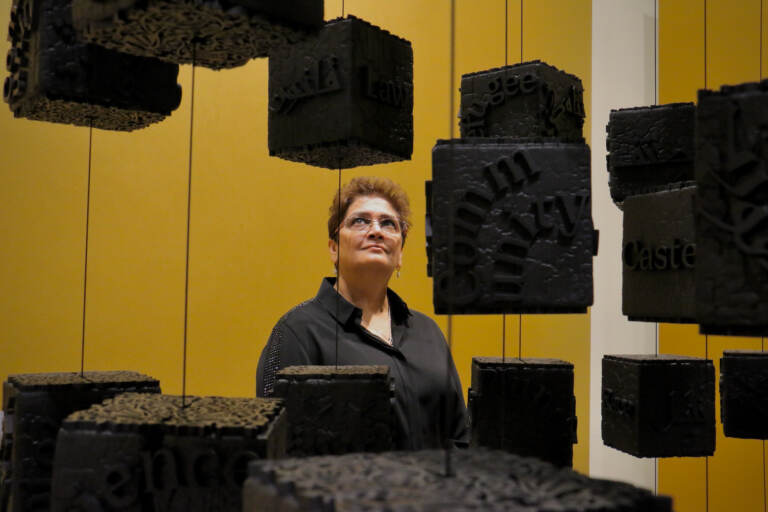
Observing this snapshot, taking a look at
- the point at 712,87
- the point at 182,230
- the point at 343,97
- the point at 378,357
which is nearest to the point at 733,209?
the point at 343,97

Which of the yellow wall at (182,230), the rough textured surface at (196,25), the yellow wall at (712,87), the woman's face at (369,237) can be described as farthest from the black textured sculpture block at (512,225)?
the yellow wall at (712,87)

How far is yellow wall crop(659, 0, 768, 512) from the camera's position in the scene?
361cm

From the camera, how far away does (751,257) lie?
1.10 meters

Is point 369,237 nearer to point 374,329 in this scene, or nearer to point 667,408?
point 374,329

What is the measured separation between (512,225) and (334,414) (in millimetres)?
507

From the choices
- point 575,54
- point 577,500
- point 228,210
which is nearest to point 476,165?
point 577,500

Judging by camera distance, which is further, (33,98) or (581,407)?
(581,407)

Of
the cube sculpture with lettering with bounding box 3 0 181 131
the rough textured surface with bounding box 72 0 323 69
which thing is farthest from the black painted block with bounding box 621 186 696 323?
the cube sculpture with lettering with bounding box 3 0 181 131

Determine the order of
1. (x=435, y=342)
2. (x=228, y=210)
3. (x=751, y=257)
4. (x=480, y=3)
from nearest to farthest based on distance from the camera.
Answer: (x=751, y=257), (x=435, y=342), (x=228, y=210), (x=480, y=3)

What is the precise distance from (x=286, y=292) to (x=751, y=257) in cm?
221

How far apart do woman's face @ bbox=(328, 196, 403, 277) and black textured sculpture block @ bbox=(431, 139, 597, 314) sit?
2.29ft

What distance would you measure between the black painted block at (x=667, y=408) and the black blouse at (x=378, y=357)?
47cm

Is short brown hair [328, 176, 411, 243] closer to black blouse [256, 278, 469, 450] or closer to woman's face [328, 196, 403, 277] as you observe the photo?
woman's face [328, 196, 403, 277]

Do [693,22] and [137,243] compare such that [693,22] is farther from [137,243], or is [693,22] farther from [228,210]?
[137,243]
